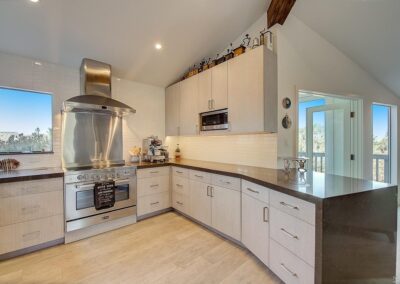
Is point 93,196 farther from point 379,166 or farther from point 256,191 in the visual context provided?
point 379,166

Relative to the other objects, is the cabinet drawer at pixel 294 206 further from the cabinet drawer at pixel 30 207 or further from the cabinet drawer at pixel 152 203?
the cabinet drawer at pixel 30 207

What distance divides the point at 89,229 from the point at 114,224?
1.05 ft

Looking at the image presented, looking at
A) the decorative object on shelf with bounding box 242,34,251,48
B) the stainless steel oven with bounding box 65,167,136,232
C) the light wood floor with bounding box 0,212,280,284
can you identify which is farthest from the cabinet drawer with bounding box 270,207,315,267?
the decorative object on shelf with bounding box 242,34,251,48

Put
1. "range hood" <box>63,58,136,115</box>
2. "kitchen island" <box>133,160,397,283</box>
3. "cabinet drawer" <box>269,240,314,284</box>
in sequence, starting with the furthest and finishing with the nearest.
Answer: "range hood" <box>63,58,136,115</box>
"cabinet drawer" <box>269,240,314,284</box>
"kitchen island" <box>133,160,397,283</box>

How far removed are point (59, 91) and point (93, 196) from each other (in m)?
1.62

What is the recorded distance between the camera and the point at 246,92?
8.05 ft

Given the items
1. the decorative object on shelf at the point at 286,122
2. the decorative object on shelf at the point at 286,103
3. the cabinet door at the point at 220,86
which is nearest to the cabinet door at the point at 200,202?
the cabinet door at the point at 220,86

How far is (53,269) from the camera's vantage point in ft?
6.34

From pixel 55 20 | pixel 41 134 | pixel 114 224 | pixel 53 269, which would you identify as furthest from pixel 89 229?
pixel 55 20

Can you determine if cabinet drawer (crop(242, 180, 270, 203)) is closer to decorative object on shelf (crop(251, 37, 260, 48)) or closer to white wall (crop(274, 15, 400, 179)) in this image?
white wall (crop(274, 15, 400, 179))

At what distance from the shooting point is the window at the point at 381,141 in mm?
3832

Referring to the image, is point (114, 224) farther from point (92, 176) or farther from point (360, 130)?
point (360, 130)

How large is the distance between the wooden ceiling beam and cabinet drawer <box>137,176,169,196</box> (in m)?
2.74

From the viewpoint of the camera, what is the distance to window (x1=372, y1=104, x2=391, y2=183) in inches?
151
